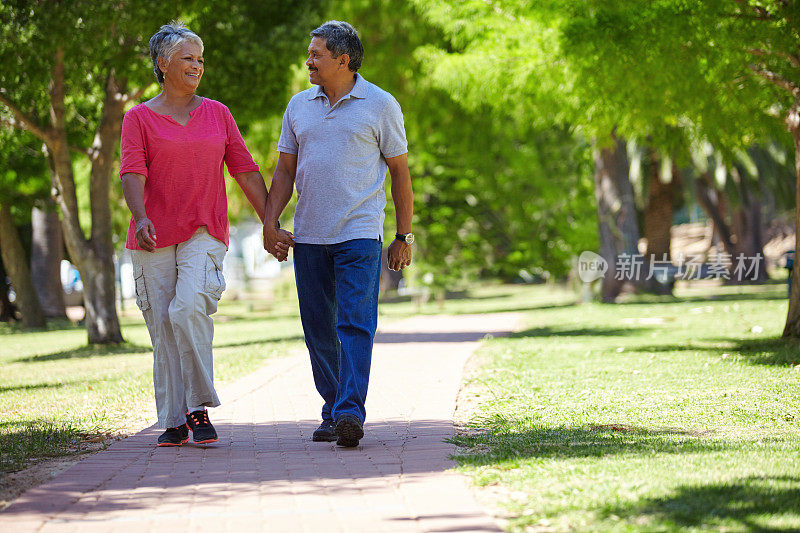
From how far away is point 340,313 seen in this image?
17.4 ft

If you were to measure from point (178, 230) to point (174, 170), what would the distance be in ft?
1.09

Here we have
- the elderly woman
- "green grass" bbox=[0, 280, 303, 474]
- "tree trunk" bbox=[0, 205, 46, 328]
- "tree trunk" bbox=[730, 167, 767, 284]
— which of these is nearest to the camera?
the elderly woman

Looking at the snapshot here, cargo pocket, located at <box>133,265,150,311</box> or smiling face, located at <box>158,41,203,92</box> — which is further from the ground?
smiling face, located at <box>158,41,203,92</box>

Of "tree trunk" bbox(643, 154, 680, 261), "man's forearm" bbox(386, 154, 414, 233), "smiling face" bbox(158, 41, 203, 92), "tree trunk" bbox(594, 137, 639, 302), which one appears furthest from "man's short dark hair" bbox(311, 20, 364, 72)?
"tree trunk" bbox(643, 154, 680, 261)

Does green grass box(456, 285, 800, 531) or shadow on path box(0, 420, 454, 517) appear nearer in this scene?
green grass box(456, 285, 800, 531)

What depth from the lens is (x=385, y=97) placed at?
5449mm

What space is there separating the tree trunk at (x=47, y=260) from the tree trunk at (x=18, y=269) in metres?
2.61

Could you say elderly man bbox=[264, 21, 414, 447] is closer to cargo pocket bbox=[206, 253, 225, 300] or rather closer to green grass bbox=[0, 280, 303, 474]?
cargo pocket bbox=[206, 253, 225, 300]

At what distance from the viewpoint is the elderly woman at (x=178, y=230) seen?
211 inches

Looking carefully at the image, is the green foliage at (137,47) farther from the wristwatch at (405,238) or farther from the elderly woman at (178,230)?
the wristwatch at (405,238)

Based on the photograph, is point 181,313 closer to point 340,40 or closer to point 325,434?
point 325,434

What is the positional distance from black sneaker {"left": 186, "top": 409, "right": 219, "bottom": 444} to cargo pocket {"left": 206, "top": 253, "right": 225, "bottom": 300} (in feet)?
2.11

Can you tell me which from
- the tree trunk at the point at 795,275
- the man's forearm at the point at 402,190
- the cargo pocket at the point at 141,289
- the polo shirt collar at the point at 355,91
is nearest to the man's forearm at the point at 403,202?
the man's forearm at the point at 402,190

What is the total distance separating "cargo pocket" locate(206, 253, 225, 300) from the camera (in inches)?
213
